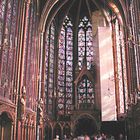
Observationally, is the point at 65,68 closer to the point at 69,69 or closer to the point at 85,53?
the point at 69,69

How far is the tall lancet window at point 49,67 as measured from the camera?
25.4 meters

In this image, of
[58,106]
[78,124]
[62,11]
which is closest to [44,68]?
[58,106]

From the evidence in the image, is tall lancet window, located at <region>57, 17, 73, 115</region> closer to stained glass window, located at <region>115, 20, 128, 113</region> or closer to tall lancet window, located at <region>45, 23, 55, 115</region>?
tall lancet window, located at <region>45, 23, 55, 115</region>

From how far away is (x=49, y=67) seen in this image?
1033 inches

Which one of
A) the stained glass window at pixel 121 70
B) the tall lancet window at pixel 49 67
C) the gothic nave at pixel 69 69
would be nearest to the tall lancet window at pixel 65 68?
the gothic nave at pixel 69 69

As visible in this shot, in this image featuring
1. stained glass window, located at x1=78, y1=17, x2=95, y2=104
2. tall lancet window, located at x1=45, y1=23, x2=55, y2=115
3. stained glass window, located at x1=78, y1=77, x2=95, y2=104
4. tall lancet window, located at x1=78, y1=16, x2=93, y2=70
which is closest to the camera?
tall lancet window, located at x1=45, y1=23, x2=55, y2=115

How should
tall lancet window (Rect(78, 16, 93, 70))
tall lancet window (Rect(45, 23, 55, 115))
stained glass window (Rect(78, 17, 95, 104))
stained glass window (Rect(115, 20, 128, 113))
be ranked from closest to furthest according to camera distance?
1. stained glass window (Rect(115, 20, 128, 113))
2. tall lancet window (Rect(45, 23, 55, 115))
3. stained glass window (Rect(78, 17, 95, 104))
4. tall lancet window (Rect(78, 16, 93, 70))

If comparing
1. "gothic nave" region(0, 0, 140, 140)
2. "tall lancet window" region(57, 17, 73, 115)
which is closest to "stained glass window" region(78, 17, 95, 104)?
"gothic nave" region(0, 0, 140, 140)

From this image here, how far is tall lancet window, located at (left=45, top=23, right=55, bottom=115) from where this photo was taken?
25369 mm

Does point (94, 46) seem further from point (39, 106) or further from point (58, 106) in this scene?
point (39, 106)

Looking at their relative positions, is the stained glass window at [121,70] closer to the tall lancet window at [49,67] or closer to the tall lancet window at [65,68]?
the tall lancet window at [65,68]

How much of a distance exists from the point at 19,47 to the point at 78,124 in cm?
1002

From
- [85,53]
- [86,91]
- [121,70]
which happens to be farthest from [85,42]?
[121,70]

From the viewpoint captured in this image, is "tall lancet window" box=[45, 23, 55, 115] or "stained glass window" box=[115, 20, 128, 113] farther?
"tall lancet window" box=[45, 23, 55, 115]
